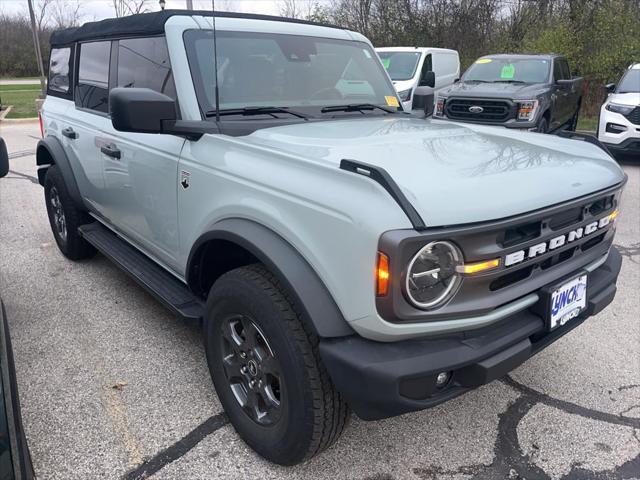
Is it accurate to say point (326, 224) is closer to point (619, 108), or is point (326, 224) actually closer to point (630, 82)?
point (619, 108)

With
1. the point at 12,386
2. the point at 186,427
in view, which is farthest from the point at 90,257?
the point at 12,386

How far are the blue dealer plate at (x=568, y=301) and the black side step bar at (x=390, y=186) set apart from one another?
77 centimetres

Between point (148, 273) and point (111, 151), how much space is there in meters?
0.85

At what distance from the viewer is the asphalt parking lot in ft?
7.63

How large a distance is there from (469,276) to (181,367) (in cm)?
191

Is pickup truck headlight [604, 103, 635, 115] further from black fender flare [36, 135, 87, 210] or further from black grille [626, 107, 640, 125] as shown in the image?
black fender flare [36, 135, 87, 210]

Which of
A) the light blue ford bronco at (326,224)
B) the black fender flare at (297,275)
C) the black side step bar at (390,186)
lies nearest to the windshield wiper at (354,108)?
the light blue ford bronco at (326,224)

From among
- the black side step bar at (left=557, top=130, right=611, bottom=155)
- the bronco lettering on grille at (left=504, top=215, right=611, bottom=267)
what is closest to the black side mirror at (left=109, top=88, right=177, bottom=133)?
the bronco lettering on grille at (left=504, top=215, right=611, bottom=267)

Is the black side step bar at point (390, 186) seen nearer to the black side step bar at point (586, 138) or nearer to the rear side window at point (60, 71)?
the black side step bar at point (586, 138)

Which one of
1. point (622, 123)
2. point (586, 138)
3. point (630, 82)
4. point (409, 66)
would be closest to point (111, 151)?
point (586, 138)

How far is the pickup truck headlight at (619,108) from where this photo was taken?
29.6 feet

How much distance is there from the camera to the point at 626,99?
30.3ft

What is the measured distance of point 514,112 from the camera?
876 cm

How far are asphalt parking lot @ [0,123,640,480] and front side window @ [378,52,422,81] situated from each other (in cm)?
Answer: 934
